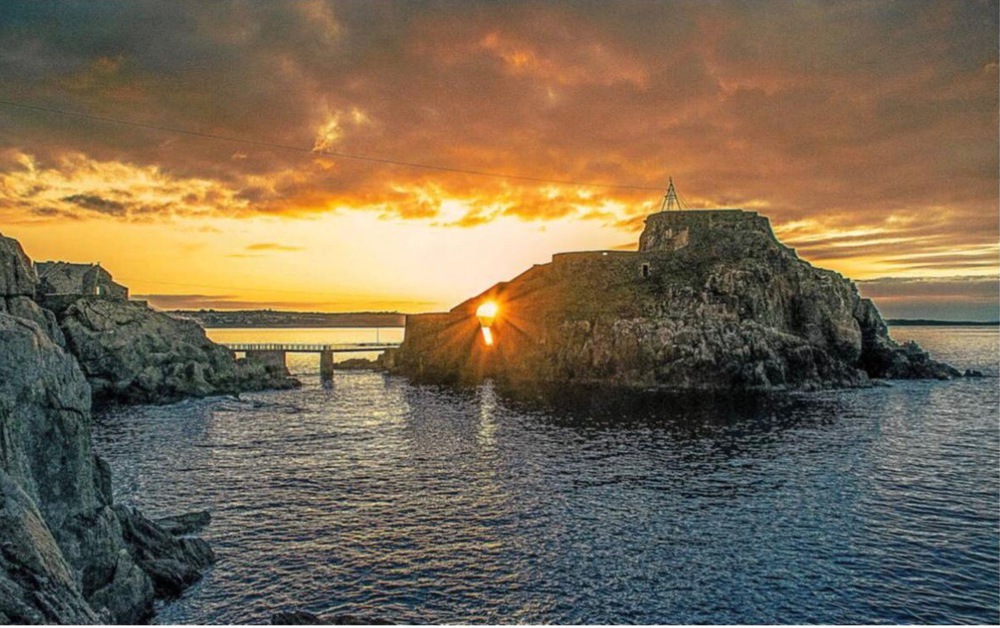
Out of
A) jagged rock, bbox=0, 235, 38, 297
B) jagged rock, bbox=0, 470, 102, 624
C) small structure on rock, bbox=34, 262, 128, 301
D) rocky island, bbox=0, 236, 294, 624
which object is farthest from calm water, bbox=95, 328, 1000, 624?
small structure on rock, bbox=34, 262, 128, 301

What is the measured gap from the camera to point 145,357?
8750cm

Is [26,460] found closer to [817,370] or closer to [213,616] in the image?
[213,616]

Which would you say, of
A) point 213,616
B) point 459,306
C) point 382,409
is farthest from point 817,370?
point 213,616

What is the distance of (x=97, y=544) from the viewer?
71.5 feet

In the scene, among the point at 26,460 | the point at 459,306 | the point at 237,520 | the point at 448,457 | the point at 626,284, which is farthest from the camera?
the point at 459,306

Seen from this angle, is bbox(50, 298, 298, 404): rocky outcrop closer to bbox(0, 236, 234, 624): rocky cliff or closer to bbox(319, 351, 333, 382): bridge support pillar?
bbox(319, 351, 333, 382): bridge support pillar

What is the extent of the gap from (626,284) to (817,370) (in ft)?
118

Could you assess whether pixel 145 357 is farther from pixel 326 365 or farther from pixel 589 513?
pixel 589 513

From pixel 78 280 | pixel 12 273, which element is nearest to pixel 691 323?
pixel 12 273

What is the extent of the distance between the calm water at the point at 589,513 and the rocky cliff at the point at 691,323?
25661 mm

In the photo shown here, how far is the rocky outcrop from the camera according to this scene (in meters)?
82.4

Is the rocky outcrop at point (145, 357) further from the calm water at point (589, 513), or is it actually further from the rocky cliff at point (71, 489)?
the rocky cliff at point (71, 489)

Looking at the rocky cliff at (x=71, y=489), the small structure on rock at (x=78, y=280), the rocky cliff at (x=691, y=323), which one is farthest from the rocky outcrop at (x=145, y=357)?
the rocky cliff at (x=71, y=489)

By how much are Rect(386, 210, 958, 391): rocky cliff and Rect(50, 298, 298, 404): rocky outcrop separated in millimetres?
38402
